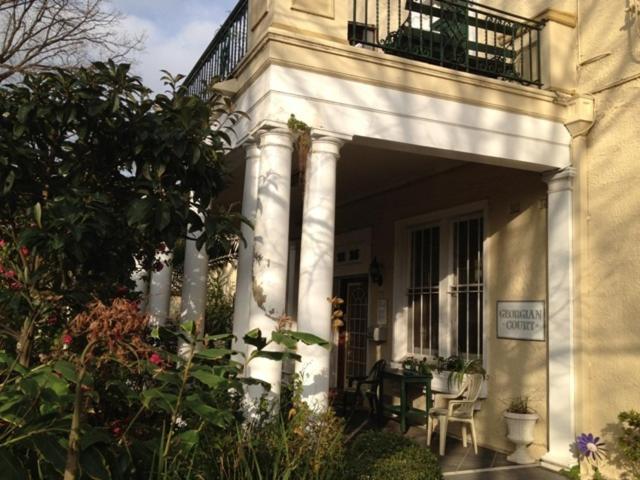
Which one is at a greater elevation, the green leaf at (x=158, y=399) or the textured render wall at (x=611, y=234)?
the textured render wall at (x=611, y=234)

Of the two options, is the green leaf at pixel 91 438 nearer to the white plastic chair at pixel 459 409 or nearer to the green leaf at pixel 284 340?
the green leaf at pixel 284 340

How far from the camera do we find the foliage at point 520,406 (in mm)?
6178

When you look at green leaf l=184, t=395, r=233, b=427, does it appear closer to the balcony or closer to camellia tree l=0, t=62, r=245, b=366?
camellia tree l=0, t=62, r=245, b=366

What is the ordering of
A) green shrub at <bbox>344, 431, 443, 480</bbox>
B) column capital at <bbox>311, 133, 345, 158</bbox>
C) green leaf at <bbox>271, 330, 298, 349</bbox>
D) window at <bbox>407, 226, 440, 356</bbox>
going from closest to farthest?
green leaf at <bbox>271, 330, 298, 349</bbox>, green shrub at <bbox>344, 431, 443, 480</bbox>, column capital at <bbox>311, 133, 345, 158</bbox>, window at <bbox>407, 226, 440, 356</bbox>

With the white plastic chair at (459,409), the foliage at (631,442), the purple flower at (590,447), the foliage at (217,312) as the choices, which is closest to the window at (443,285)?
the white plastic chair at (459,409)

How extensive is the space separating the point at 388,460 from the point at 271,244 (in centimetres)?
184

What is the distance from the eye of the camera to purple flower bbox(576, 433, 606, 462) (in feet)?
17.3

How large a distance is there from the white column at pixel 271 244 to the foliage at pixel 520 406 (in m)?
2.84

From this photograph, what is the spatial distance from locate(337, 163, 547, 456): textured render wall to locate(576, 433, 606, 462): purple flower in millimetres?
633

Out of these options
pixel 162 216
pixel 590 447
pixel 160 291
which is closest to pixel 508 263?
pixel 590 447

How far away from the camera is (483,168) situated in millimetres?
7215

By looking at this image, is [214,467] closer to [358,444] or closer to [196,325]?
[196,325]

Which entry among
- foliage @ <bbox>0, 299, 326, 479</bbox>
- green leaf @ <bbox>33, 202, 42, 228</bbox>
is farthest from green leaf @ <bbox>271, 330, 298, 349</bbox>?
green leaf @ <bbox>33, 202, 42, 228</bbox>

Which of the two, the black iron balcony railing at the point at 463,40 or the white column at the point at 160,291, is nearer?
the black iron balcony railing at the point at 463,40
